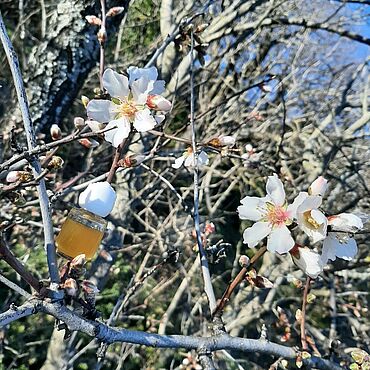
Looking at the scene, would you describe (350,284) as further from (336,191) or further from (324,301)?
(336,191)

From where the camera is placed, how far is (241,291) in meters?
3.82

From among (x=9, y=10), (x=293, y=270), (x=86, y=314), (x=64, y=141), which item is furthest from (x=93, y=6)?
(x=9, y=10)

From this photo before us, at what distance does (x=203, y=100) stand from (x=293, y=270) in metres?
1.88

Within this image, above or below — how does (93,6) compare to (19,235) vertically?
above

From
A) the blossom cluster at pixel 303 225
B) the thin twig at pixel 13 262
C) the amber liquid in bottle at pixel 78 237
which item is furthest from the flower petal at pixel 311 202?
the thin twig at pixel 13 262

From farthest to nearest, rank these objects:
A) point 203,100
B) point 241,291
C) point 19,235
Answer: point 203,100 → point 241,291 → point 19,235

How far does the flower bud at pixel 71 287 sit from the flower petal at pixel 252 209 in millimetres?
437

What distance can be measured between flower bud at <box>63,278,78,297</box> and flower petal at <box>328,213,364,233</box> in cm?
56

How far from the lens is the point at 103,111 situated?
1.12 meters

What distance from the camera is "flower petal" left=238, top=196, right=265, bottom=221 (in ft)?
3.75

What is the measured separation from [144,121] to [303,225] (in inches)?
17.0

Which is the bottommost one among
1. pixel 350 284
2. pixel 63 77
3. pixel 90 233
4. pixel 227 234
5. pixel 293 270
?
pixel 227 234

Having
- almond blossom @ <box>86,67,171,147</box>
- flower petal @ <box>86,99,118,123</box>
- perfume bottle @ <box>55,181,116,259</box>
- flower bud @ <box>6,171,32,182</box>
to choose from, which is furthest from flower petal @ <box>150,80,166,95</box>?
flower bud @ <box>6,171,32,182</box>

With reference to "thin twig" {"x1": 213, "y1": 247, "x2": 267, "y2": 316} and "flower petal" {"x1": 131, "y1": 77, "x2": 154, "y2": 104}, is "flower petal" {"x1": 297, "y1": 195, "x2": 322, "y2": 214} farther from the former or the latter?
"flower petal" {"x1": 131, "y1": 77, "x2": 154, "y2": 104}
